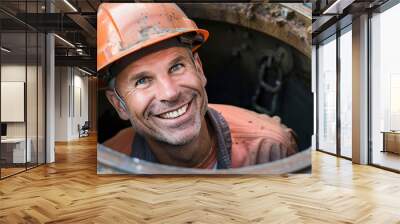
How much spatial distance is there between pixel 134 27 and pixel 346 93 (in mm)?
5733

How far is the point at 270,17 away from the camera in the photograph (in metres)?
6.80

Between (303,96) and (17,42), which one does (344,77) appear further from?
(17,42)

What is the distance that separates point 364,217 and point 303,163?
268 centimetres

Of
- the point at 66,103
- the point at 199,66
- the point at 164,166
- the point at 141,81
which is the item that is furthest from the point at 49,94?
the point at 66,103

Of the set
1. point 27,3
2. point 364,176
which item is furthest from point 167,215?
point 27,3

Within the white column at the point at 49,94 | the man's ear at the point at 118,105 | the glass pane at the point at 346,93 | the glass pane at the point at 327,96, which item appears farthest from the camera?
the glass pane at the point at 327,96

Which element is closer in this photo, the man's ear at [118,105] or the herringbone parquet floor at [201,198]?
the herringbone parquet floor at [201,198]

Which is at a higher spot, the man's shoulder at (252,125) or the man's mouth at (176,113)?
the man's mouth at (176,113)

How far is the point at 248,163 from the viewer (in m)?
6.71

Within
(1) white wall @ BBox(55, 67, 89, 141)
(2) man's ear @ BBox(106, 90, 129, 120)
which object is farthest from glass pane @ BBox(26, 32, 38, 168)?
(1) white wall @ BBox(55, 67, 89, 141)

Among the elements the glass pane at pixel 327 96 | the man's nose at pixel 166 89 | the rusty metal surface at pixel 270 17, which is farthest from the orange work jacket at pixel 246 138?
the glass pane at pixel 327 96

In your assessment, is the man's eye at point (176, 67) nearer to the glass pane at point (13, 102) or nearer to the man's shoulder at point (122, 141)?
the man's shoulder at point (122, 141)

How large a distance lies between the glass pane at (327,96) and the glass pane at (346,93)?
52 cm

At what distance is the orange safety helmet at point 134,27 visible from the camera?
6355mm
